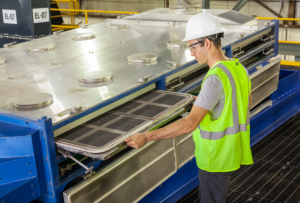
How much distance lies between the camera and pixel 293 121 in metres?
5.71

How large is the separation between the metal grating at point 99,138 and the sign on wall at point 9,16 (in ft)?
15.2

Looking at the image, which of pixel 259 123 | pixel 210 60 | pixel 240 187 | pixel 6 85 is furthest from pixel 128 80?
pixel 259 123

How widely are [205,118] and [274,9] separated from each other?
10.6m

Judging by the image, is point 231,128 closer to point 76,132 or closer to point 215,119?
point 215,119

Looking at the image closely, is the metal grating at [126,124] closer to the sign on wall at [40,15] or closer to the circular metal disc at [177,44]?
the circular metal disc at [177,44]

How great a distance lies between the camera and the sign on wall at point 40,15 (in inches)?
244

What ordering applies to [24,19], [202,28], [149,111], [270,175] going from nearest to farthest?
[202,28]
[149,111]
[270,175]
[24,19]

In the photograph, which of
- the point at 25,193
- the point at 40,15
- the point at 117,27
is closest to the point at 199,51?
the point at 25,193

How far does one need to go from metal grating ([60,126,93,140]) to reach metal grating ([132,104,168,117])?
42 centimetres

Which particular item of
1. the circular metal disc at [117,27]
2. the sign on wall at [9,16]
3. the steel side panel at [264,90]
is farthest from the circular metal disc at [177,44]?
the sign on wall at [9,16]

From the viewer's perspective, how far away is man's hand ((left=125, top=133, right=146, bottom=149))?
242 centimetres

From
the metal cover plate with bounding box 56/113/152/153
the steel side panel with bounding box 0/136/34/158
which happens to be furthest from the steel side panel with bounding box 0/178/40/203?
the metal cover plate with bounding box 56/113/152/153

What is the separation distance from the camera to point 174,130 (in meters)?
2.51

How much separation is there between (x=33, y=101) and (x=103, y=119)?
0.51 meters
